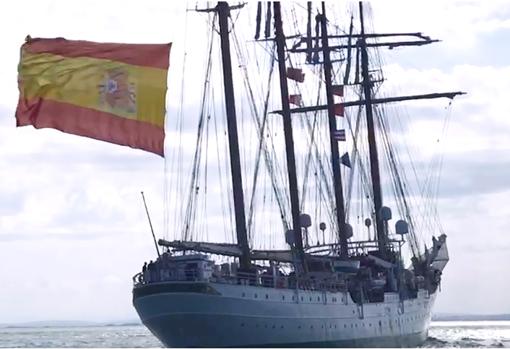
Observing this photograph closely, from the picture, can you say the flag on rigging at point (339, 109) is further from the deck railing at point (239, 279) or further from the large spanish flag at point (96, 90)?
the large spanish flag at point (96, 90)

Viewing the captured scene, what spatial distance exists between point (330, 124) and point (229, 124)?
2530 cm

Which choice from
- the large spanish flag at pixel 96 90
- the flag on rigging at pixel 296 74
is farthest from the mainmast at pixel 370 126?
the large spanish flag at pixel 96 90

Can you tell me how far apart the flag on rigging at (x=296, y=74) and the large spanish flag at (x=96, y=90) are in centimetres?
3168

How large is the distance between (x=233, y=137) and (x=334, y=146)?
83.1ft

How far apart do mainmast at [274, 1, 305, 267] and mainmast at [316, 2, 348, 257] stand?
Result: 11097 millimetres

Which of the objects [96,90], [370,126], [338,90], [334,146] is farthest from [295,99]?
[96,90]

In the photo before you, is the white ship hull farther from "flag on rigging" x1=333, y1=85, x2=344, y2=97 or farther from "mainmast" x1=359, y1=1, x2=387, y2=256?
"mainmast" x1=359, y1=1, x2=387, y2=256

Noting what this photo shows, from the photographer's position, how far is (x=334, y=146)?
87.1 m

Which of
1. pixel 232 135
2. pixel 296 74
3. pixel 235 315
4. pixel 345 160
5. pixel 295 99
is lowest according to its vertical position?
pixel 235 315

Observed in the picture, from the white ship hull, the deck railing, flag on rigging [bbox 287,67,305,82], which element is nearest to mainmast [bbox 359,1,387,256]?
flag on rigging [bbox 287,67,305,82]

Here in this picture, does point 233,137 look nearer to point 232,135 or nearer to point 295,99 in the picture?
point 232,135

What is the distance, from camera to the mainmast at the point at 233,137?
62.3m

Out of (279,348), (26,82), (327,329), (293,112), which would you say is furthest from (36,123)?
Result: (293,112)

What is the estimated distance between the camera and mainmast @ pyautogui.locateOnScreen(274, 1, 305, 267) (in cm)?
7281
